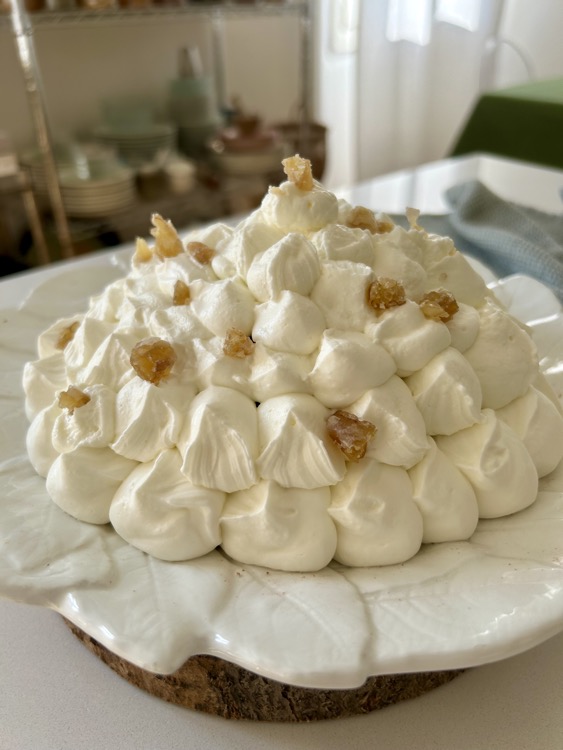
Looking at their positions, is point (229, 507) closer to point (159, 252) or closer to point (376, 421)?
point (376, 421)

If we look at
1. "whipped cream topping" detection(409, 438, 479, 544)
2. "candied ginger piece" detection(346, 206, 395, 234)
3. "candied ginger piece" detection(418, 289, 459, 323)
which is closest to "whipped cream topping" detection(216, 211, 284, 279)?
"candied ginger piece" detection(346, 206, 395, 234)

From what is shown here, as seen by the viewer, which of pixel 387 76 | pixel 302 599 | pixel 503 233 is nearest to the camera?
pixel 302 599

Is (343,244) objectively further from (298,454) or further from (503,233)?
(503,233)

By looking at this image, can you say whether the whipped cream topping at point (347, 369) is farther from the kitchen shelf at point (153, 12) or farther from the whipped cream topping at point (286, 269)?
the kitchen shelf at point (153, 12)

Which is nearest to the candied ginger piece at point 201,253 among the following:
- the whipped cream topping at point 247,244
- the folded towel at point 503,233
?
the whipped cream topping at point 247,244

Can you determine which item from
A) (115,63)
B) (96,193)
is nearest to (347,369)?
(96,193)

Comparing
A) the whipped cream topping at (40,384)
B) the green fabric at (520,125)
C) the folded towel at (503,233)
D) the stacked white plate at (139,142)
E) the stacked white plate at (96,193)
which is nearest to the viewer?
the whipped cream topping at (40,384)

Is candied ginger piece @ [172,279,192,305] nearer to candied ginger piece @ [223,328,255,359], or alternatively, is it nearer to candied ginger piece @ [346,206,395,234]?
candied ginger piece @ [223,328,255,359]

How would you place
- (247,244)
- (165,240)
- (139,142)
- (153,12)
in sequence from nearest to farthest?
(247,244), (165,240), (153,12), (139,142)
